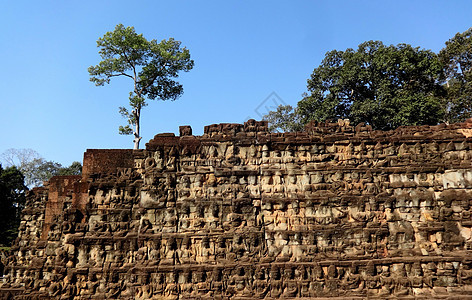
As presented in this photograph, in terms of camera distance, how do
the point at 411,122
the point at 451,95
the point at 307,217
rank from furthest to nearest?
the point at 451,95 < the point at 411,122 < the point at 307,217

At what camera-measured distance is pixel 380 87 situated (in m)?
19.7

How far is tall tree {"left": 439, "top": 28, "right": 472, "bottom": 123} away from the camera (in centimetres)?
2128

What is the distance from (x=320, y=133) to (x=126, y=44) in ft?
50.8

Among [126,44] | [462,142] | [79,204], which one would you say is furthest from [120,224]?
[126,44]

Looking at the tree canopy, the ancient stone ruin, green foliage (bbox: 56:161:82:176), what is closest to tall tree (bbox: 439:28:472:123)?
the tree canopy

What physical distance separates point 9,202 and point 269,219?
30.3 meters

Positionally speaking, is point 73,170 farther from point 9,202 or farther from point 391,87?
point 391,87

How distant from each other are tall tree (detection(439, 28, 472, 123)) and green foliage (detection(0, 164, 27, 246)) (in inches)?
1352

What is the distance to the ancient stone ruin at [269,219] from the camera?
26.2 ft

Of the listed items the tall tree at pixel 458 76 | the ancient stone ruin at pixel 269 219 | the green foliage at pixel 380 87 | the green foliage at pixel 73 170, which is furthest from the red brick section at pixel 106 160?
the green foliage at pixel 73 170

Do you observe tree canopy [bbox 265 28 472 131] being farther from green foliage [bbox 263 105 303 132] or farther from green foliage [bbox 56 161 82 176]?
green foliage [bbox 56 161 82 176]

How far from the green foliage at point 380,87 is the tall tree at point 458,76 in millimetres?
1237

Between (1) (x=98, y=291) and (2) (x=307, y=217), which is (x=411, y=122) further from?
(1) (x=98, y=291)

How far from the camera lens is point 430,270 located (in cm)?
791
